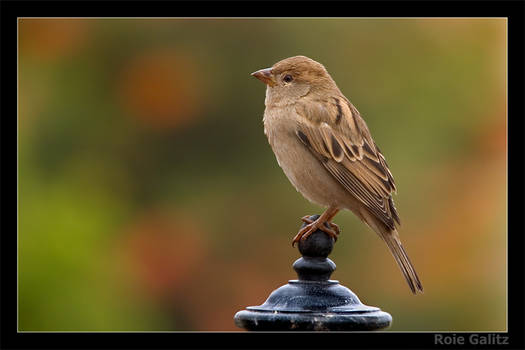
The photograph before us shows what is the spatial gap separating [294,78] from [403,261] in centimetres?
156

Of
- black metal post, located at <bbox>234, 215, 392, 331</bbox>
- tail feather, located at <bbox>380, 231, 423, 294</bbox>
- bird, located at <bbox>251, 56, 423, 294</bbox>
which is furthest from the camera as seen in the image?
bird, located at <bbox>251, 56, 423, 294</bbox>

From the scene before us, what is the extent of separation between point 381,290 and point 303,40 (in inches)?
89.5

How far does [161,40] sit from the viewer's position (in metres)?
7.79

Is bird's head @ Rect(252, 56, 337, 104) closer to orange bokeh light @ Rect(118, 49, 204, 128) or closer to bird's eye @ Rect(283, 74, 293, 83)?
bird's eye @ Rect(283, 74, 293, 83)

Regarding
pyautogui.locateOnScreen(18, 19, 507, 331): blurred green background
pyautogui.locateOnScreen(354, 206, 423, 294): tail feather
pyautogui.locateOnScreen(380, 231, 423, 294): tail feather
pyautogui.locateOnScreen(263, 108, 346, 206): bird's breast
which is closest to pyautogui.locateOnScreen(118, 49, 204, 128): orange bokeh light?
pyautogui.locateOnScreen(18, 19, 507, 331): blurred green background

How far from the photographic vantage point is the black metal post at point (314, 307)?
3.18 metres

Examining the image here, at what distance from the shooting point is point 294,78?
5.68 m

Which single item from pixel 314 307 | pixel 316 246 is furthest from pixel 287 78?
pixel 314 307

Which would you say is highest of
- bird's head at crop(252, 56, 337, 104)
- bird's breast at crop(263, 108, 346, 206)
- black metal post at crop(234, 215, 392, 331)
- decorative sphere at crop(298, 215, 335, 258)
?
bird's head at crop(252, 56, 337, 104)

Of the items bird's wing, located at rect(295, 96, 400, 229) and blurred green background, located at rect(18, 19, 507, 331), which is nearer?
bird's wing, located at rect(295, 96, 400, 229)

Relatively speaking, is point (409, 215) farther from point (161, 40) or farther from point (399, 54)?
point (161, 40)

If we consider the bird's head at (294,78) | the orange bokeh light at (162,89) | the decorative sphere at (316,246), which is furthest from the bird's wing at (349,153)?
the orange bokeh light at (162,89)

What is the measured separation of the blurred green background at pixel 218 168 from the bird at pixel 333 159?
1608 millimetres

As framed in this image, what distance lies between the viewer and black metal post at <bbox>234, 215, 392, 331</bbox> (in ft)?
10.4
